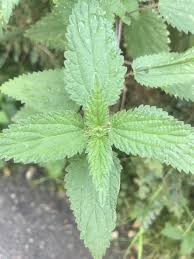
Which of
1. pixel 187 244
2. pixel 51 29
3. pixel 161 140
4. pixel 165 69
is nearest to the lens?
pixel 161 140

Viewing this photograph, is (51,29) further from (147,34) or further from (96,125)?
(96,125)

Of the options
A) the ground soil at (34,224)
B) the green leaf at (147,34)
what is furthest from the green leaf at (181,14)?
the ground soil at (34,224)

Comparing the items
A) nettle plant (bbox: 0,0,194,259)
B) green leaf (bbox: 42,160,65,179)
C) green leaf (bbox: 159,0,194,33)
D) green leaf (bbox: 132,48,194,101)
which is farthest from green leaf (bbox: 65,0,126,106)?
green leaf (bbox: 42,160,65,179)

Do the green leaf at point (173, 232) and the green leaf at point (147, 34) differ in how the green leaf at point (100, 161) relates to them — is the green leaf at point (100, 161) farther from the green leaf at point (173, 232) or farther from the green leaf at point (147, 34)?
the green leaf at point (173, 232)

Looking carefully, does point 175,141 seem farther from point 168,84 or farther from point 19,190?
point 19,190

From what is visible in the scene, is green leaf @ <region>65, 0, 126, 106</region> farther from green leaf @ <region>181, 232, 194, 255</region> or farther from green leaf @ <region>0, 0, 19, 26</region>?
green leaf @ <region>181, 232, 194, 255</region>

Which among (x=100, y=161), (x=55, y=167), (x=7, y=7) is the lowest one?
(x=55, y=167)

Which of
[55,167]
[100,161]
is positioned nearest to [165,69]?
[100,161]

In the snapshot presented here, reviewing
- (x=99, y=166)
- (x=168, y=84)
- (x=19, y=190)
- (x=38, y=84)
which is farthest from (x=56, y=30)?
(x=19, y=190)
